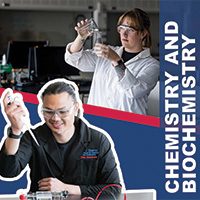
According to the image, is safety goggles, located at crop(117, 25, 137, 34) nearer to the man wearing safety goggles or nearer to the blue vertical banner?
the blue vertical banner

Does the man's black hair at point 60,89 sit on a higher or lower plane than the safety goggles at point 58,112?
higher

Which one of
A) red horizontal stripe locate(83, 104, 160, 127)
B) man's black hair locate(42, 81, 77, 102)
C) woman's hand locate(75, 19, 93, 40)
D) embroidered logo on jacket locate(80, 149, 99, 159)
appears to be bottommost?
embroidered logo on jacket locate(80, 149, 99, 159)

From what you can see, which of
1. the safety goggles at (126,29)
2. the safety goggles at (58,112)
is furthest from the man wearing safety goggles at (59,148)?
the safety goggles at (126,29)

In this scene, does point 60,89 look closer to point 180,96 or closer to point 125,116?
point 125,116

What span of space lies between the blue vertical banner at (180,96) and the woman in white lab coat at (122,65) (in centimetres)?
8

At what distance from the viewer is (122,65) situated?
8.60ft

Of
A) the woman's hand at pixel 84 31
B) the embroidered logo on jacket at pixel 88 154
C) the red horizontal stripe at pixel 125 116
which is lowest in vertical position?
the embroidered logo on jacket at pixel 88 154

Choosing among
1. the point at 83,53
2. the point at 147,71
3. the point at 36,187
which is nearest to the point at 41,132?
the point at 36,187

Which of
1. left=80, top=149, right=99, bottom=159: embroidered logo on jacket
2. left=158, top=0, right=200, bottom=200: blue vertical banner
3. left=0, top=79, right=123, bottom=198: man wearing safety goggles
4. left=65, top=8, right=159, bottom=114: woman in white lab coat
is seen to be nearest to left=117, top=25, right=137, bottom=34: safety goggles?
left=65, top=8, right=159, bottom=114: woman in white lab coat

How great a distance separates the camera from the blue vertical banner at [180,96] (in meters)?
2.58

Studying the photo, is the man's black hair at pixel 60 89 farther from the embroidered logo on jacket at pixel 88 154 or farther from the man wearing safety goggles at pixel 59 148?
the embroidered logo on jacket at pixel 88 154

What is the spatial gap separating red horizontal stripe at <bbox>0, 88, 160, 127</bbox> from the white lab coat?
0.07 ft

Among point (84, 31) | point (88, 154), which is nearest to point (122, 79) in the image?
point (84, 31)

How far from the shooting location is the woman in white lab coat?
102 inches
